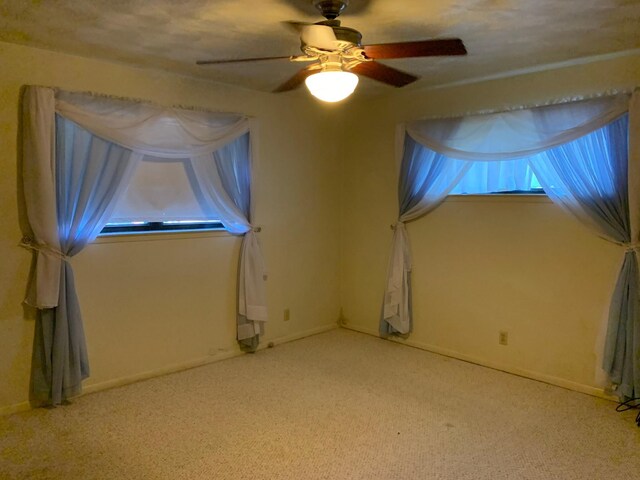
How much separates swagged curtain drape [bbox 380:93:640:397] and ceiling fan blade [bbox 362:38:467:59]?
160 cm

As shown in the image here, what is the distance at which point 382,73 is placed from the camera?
8.84ft

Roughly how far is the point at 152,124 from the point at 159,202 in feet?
1.98

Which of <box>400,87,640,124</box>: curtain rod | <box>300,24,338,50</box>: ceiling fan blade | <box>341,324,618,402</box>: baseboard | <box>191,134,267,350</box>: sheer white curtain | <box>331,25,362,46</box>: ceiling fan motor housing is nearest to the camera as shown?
<box>300,24,338,50</box>: ceiling fan blade

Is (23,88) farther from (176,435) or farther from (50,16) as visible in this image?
(176,435)

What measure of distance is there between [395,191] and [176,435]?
9.56ft

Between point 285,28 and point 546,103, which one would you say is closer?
point 285,28

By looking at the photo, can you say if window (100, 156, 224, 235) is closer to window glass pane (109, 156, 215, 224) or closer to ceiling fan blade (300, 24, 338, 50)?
window glass pane (109, 156, 215, 224)

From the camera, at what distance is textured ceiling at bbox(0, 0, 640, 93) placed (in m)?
2.39

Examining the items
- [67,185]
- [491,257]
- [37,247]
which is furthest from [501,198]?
[37,247]

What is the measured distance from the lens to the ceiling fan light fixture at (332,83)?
2.32m

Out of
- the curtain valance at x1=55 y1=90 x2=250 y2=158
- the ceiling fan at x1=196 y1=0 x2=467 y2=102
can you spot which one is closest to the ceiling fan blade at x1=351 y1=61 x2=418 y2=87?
the ceiling fan at x1=196 y1=0 x2=467 y2=102

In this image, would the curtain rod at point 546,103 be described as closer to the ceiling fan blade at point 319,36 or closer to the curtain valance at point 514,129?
the curtain valance at point 514,129

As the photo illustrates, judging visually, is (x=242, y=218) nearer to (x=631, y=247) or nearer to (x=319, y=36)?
(x=319, y=36)

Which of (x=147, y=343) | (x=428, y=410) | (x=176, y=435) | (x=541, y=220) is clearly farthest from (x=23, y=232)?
(x=541, y=220)
